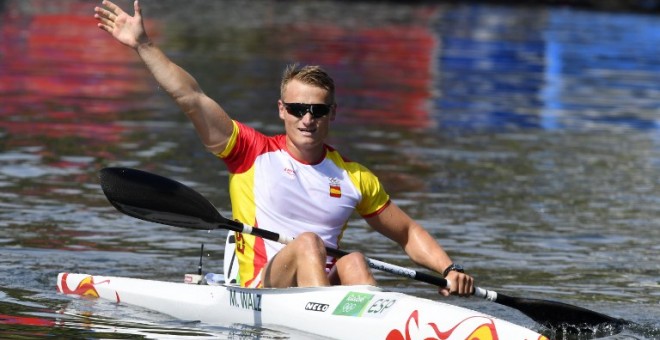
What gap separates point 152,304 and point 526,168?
901cm

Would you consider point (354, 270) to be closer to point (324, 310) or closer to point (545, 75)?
point (324, 310)

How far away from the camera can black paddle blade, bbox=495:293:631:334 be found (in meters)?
9.28

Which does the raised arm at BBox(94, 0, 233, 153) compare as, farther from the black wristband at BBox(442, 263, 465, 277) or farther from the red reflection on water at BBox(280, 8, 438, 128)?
the red reflection on water at BBox(280, 8, 438, 128)

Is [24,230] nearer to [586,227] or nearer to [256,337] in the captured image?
[256,337]

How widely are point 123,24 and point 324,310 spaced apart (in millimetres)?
2055

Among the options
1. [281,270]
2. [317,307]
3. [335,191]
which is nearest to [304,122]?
[335,191]

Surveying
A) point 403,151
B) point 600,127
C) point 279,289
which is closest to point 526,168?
point 403,151

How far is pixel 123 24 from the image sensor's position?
346 inches

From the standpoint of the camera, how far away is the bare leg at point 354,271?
8570mm

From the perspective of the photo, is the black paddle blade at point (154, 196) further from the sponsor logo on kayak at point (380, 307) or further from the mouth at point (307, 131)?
the sponsor logo on kayak at point (380, 307)

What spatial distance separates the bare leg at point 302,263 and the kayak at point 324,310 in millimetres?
88

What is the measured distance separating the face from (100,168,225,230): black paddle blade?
27.3 inches

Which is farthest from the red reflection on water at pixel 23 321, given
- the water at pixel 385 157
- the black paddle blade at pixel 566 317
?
the black paddle blade at pixel 566 317

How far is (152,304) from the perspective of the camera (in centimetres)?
934
